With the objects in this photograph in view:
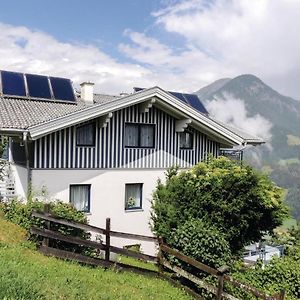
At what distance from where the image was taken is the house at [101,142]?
17.2m

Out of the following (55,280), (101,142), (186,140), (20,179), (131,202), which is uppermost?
(186,140)

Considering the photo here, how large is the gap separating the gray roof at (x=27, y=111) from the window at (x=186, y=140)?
5.29 meters

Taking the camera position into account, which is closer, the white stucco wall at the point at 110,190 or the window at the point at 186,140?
the white stucco wall at the point at 110,190

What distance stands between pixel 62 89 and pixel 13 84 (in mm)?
2815

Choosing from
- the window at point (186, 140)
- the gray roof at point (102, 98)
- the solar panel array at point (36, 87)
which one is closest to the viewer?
the solar panel array at point (36, 87)

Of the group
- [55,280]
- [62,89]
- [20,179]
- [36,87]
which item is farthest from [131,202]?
[55,280]

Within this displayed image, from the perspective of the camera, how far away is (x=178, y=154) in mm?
21422

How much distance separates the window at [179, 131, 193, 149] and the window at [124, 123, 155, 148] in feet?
6.32

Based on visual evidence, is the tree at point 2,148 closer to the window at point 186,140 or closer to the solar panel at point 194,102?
the window at point 186,140

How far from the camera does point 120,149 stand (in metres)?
19.4

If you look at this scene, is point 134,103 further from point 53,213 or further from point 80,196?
point 53,213

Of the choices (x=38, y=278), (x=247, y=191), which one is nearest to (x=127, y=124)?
(x=247, y=191)

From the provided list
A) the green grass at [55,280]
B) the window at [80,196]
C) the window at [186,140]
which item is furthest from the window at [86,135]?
the green grass at [55,280]

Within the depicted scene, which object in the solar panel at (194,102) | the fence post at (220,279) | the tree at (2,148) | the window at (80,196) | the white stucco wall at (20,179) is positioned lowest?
the fence post at (220,279)
